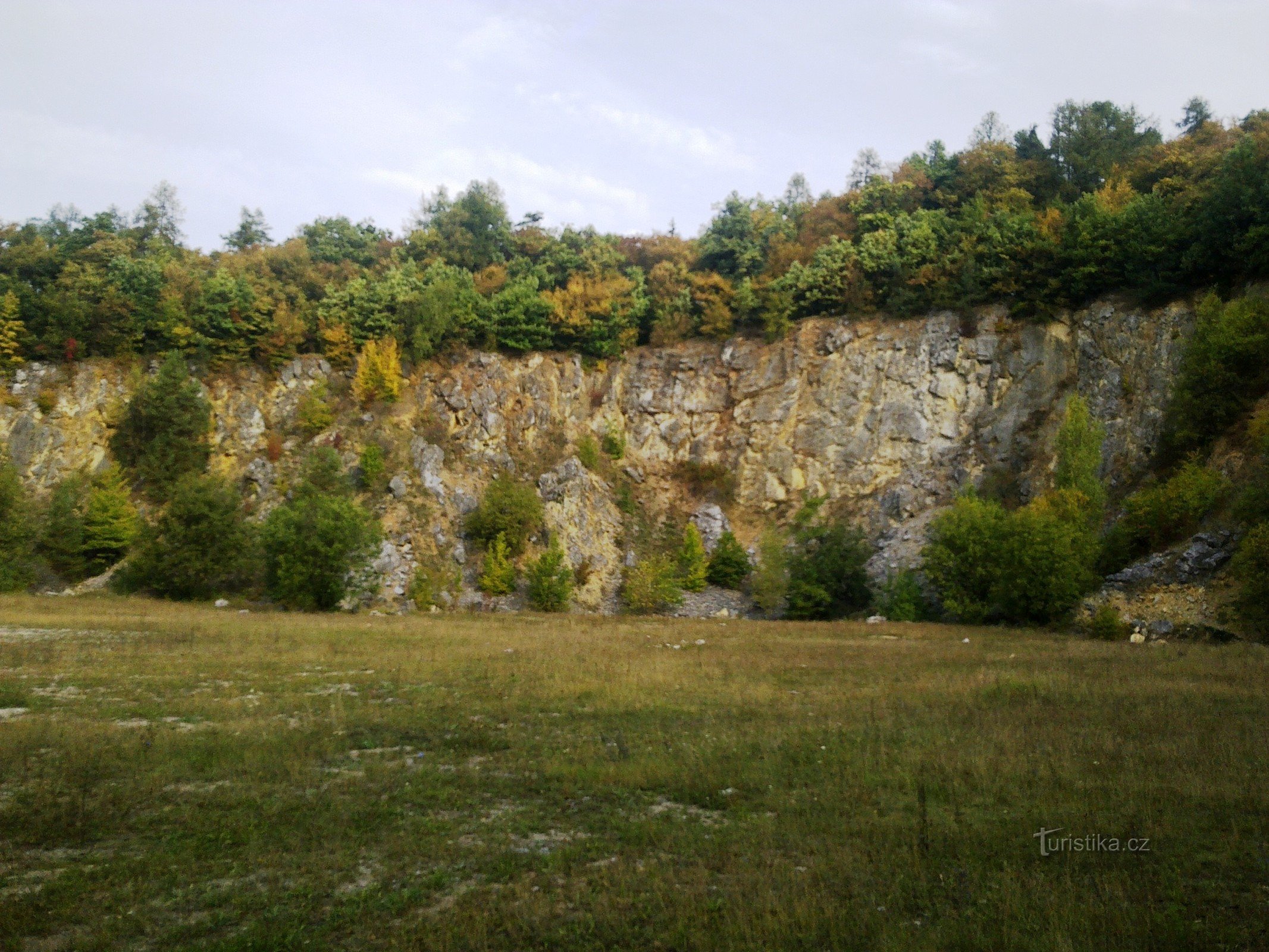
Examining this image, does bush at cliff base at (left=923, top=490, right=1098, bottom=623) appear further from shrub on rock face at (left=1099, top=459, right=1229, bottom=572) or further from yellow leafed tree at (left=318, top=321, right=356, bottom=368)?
yellow leafed tree at (left=318, top=321, right=356, bottom=368)

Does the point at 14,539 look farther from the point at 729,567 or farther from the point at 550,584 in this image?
the point at 729,567

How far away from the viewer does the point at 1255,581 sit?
2788cm

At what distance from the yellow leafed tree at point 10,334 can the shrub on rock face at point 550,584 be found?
3946 cm

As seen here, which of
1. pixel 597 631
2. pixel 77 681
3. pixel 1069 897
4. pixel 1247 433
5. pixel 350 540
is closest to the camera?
pixel 1069 897

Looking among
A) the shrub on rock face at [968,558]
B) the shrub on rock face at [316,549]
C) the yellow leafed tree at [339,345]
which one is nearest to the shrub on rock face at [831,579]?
the shrub on rock face at [968,558]

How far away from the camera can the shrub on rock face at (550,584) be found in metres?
48.4

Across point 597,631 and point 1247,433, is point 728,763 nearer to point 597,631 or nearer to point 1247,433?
point 597,631

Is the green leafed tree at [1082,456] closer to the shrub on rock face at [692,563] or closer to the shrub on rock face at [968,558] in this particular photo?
the shrub on rock face at [968,558]

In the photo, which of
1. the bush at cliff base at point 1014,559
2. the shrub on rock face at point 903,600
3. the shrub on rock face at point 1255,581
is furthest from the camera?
the shrub on rock face at point 903,600

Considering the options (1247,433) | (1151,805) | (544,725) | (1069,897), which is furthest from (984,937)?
(1247,433)

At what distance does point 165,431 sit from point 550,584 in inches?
1114

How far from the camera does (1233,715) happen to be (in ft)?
46.8

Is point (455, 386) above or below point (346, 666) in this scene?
above

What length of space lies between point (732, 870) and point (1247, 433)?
40293mm
